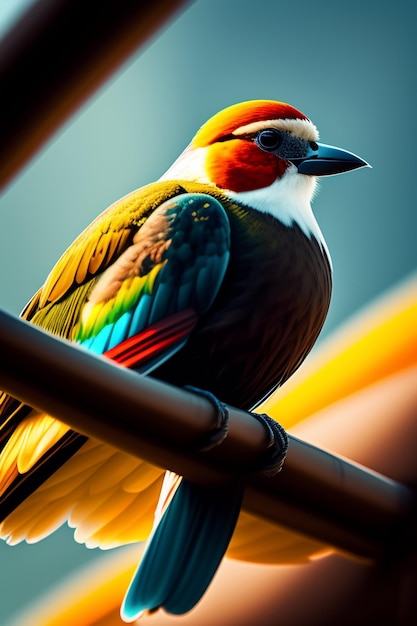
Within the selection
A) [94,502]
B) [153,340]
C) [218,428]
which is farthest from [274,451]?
[94,502]

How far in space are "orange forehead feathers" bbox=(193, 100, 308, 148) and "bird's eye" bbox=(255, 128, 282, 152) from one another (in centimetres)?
1

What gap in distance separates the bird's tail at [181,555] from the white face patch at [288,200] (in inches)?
10.3

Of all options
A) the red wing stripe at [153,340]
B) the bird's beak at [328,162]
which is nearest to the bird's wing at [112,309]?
the red wing stripe at [153,340]

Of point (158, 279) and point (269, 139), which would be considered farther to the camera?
point (269, 139)

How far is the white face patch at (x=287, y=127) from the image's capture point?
86cm

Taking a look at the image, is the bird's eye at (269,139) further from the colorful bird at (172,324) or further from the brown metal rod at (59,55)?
the brown metal rod at (59,55)

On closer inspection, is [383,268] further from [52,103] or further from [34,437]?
[52,103]

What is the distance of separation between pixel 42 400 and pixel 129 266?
1.13 feet

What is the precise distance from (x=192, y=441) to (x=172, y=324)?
24 cm

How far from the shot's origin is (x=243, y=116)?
0.87 meters

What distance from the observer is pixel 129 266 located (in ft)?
2.50

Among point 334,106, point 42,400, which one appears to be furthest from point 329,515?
point 334,106

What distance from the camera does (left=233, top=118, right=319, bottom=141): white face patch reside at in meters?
0.86

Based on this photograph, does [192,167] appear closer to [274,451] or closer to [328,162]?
[328,162]
